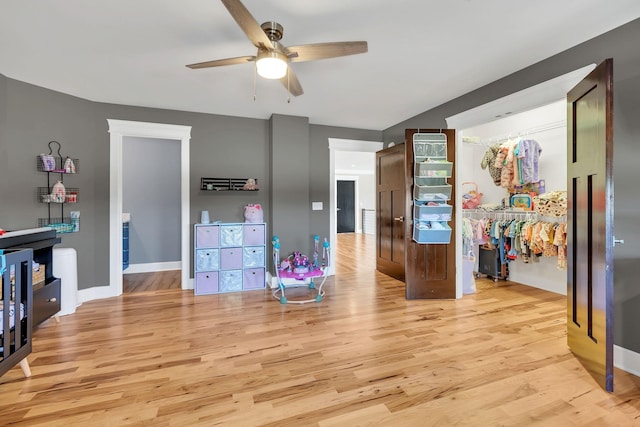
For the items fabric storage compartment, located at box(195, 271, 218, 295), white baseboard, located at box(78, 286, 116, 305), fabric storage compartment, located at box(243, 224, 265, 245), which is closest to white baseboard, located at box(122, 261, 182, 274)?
white baseboard, located at box(78, 286, 116, 305)

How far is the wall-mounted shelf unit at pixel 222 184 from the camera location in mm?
4051

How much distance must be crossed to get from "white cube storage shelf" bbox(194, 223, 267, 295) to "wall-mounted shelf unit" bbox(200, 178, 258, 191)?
55 cm

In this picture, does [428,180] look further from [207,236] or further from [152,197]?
[152,197]

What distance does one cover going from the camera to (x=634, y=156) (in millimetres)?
2031

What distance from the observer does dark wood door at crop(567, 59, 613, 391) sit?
5.81 feet

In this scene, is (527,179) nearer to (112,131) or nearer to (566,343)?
(566,343)

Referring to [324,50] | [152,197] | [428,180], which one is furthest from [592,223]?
[152,197]

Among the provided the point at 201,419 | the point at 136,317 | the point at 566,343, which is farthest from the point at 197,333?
Result: the point at 566,343

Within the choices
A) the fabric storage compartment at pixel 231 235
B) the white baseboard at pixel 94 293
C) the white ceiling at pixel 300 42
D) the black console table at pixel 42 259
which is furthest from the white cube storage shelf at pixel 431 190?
the white baseboard at pixel 94 293

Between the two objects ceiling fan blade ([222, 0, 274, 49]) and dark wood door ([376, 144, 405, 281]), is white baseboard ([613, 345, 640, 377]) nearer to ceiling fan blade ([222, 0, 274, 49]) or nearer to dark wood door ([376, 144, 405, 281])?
dark wood door ([376, 144, 405, 281])

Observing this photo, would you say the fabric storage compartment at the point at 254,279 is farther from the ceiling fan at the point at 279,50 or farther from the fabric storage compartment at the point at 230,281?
the ceiling fan at the point at 279,50

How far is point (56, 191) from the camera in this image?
318 centimetres

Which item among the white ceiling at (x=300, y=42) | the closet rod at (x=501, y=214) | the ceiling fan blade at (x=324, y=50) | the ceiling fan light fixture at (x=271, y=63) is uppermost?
the white ceiling at (x=300, y=42)

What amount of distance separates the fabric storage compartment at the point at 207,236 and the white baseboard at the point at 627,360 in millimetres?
4092
